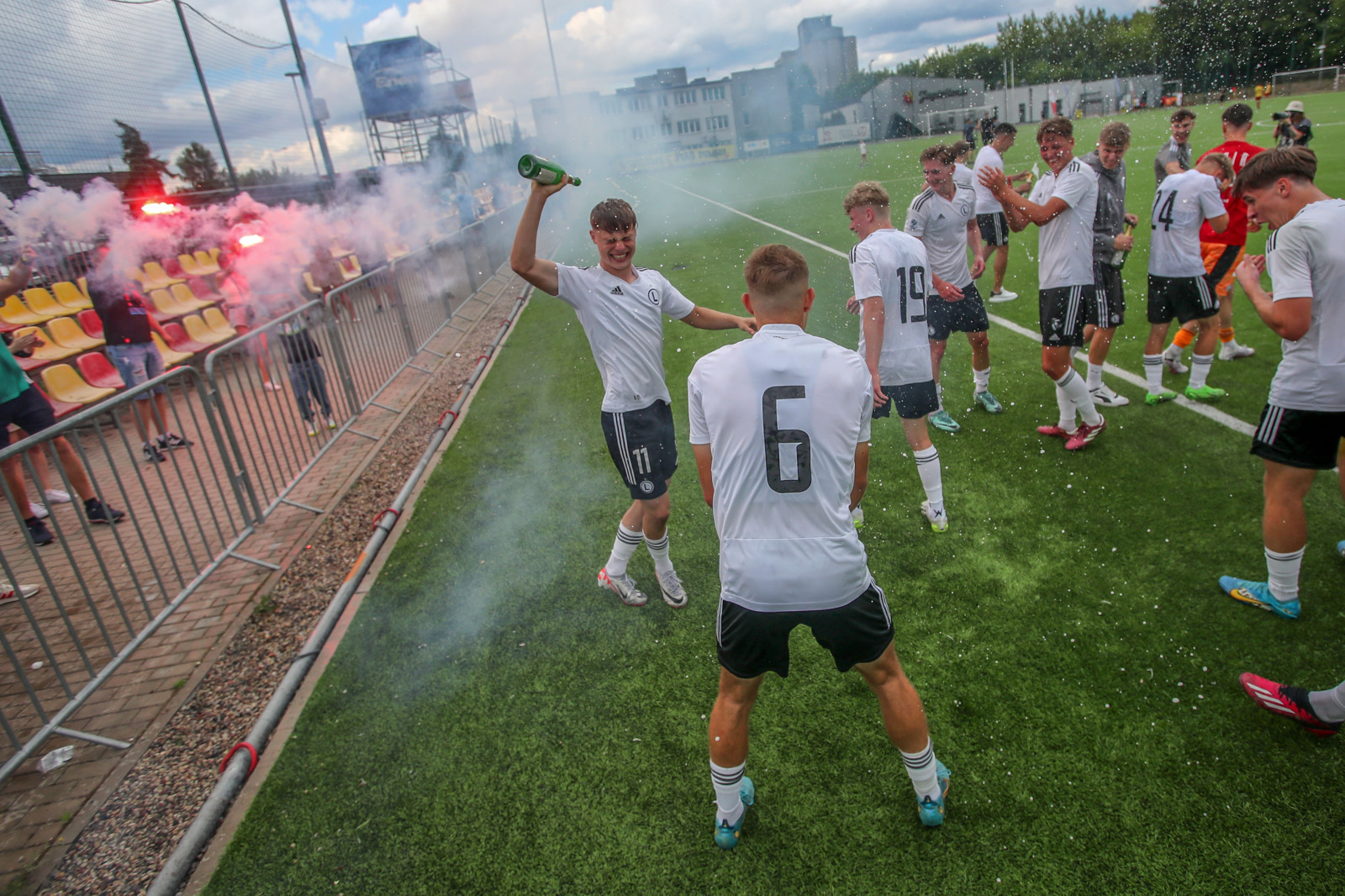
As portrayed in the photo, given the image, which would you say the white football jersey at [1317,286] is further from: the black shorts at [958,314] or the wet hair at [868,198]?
the black shorts at [958,314]

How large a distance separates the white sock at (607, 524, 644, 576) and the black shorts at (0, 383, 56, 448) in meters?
4.64

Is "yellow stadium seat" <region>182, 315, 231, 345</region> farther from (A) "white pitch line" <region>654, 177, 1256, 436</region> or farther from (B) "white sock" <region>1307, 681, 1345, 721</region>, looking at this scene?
(B) "white sock" <region>1307, 681, 1345, 721</region>

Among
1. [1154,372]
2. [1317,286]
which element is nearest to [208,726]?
[1317,286]

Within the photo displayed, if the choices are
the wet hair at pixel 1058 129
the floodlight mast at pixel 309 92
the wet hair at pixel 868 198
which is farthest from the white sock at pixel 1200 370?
the floodlight mast at pixel 309 92

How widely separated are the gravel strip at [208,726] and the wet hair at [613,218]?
3.24 m

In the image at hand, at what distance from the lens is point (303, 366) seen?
24.0ft

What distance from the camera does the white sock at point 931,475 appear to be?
14.9 feet

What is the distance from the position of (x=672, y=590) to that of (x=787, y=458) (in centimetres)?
227

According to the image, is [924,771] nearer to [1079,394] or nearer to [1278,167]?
[1278,167]

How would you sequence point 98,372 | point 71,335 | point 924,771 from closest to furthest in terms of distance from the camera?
point 924,771 → point 98,372 → point 71,335

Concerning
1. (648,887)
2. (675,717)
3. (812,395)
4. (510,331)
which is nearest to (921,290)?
(812,395)

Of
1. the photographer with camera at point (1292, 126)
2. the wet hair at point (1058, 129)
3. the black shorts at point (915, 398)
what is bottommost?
the black shorts at point (915, 398)

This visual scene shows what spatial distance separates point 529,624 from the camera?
4215 mm

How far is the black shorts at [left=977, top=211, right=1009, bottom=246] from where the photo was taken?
9641mm
